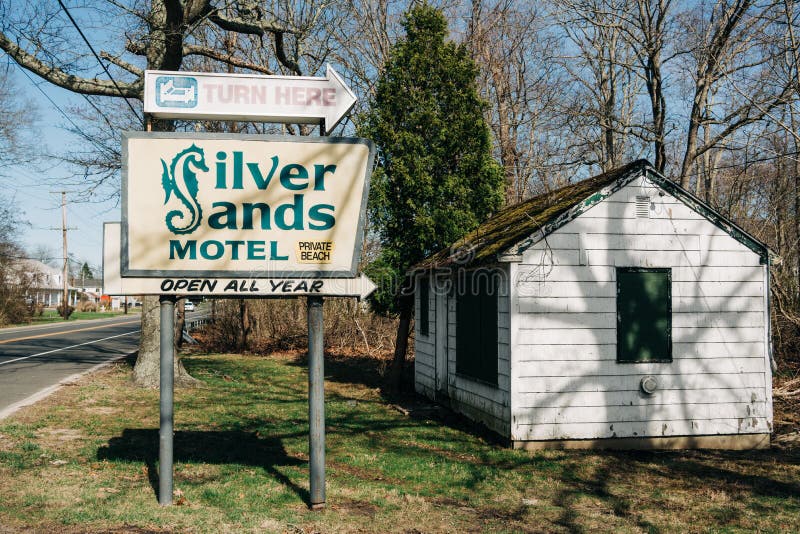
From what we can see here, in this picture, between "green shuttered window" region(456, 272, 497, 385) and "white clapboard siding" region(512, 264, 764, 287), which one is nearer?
"white clapboard siding" region(512, 264, 764, 287)

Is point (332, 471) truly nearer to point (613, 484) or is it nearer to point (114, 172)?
point (613, 484)

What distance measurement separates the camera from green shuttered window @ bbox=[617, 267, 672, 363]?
33.2ft

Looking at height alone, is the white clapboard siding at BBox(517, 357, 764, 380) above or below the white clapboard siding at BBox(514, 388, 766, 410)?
above

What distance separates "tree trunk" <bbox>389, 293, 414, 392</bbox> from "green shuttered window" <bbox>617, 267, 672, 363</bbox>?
6.63m

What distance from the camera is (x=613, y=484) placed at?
809 cm

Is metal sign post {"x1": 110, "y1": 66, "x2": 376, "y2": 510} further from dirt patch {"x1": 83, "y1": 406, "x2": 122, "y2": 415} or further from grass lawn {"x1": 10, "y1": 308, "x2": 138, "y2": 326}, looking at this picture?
grass lawn {"x1": 10, "y1": 308, "x2": 138, "y2": 326}

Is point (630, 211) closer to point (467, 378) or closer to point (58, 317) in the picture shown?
point (467, 378)

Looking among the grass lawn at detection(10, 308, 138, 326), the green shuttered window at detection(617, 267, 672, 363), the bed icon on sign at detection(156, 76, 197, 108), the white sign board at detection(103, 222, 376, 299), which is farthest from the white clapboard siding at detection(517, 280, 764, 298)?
the grass lawn at detection(10, 308, 138, 326)

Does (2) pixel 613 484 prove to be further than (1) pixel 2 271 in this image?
No

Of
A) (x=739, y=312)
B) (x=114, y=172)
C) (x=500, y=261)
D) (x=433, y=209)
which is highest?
(x=114, y=172)

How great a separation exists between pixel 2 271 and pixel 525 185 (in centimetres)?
3725

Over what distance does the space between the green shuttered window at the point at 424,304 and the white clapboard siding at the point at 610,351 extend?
5.17 metres

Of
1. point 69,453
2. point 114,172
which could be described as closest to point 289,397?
point 69,453

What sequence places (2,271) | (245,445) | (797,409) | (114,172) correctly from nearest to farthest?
1. (245,445)
2. (797,409)
3. (114,172)
4. (2,271)
